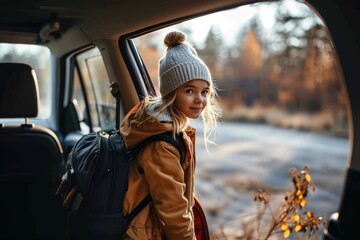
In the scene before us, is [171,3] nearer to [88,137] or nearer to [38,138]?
[88,137]

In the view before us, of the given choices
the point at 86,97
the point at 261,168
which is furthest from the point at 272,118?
the point at 86,97

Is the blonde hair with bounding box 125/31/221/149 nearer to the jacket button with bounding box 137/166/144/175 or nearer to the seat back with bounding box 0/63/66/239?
the jacket button with bounding box 137/166/144/175

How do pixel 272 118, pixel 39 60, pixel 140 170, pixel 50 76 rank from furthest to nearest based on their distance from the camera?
1. pixel 272 118
2. pixel 50 76
3. pixel 39 60
4. pixel 140 170

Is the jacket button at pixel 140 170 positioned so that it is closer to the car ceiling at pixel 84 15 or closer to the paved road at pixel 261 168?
the car ceiling at pixel 84 15

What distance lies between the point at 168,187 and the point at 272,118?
20.6m

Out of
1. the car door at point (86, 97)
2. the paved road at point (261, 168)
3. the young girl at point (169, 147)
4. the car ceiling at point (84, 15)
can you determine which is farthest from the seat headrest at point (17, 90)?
the paved road at point (261, 168)

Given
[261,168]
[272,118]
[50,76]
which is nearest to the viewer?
[50,76]

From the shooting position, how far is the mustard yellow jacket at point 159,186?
170cm

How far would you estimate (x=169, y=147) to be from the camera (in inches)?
68.0

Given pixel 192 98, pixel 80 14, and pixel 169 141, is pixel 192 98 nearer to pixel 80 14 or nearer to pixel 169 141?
pixel 169 141

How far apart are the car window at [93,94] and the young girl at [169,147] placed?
799 millimetres

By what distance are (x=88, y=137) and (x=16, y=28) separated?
2.03 ft

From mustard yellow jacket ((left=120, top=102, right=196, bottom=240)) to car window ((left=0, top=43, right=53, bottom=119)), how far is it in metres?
0.78

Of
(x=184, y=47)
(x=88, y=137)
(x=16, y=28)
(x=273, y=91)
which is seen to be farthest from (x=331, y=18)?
(x=273, y=91)
